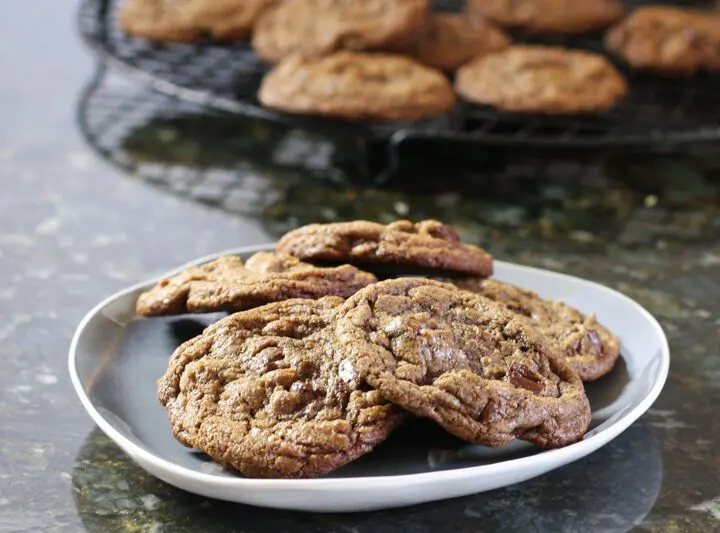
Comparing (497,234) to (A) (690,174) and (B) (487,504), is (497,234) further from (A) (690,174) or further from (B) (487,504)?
(B) (487,504)

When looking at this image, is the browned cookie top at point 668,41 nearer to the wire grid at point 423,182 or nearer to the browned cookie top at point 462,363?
the wire grid at point 423,182

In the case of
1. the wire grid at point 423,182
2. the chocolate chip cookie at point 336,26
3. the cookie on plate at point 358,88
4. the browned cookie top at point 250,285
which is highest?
the browned cookie top at point 250,285

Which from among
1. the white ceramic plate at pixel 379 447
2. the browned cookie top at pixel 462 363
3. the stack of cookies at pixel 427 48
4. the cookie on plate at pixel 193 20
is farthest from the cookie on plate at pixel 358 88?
the browned cookie top at pixel 462 363

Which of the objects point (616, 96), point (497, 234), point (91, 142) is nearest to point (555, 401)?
point (497, 234)

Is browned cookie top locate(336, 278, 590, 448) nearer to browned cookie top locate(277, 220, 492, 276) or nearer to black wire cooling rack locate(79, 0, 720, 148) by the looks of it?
browned cookie top locate(277, 220, 492, 276)

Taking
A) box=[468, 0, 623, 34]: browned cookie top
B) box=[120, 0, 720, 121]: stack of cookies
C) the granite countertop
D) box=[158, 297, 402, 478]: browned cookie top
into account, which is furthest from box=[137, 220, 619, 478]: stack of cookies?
box=[468, 0, 623, 34]: browned cookie top

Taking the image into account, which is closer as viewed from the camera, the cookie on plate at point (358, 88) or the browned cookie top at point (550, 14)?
the cookie on plate at point (358, 88)

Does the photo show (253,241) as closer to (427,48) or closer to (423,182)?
(423,182)
